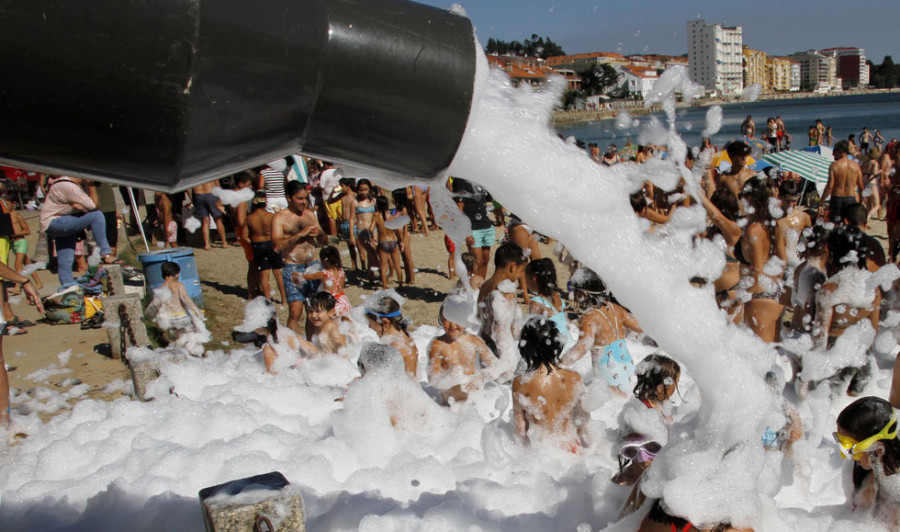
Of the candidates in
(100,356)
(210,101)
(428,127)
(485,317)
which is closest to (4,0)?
(210,101)

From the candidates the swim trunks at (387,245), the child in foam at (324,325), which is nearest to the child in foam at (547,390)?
the child in foam at (324,325)

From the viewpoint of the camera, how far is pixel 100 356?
627cm

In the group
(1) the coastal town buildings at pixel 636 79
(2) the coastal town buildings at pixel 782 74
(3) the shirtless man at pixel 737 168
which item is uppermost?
(2) the coastal town buildings at pixel 782 74

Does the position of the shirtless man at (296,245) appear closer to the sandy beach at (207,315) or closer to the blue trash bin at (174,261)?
the sandy beach at (207,315)

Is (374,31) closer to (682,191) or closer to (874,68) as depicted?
(682,191)

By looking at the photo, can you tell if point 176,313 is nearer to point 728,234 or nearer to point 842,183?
point 728,234

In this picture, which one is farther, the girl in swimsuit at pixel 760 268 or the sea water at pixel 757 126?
the sea water at pixel 757 126

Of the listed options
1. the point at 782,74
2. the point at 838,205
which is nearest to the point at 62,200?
A: the point at 838,205

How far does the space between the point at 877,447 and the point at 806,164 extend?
10346mm

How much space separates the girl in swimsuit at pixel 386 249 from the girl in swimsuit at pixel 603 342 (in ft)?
13.6

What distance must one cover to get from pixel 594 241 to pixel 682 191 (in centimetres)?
749

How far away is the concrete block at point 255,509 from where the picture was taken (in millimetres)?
2297

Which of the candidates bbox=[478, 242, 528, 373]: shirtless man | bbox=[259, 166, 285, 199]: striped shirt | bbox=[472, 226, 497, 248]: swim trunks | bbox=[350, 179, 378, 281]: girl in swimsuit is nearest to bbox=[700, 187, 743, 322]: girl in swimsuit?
bbox=[478, 242, 528, 373]: shirtless man

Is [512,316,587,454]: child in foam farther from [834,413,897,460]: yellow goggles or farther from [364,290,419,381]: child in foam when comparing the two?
[834,413,897,460]: yellow goggles
